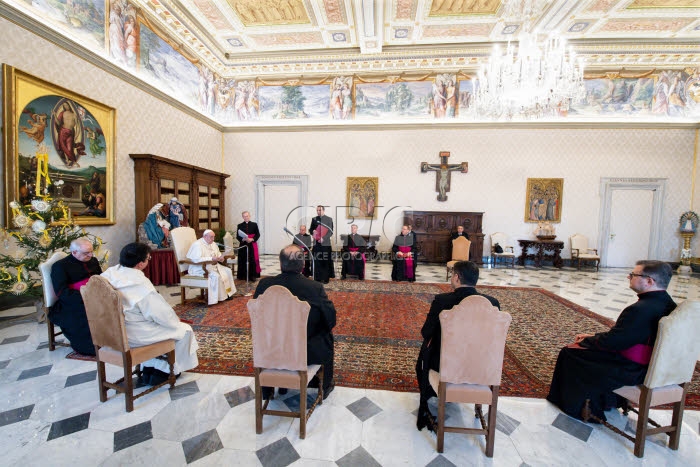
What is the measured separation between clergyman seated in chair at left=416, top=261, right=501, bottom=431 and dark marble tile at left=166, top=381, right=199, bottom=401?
1995 mm

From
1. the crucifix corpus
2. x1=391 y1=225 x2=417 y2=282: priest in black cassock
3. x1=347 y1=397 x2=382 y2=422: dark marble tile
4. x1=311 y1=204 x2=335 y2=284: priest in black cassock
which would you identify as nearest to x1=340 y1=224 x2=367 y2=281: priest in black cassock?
x1=311 y1=204 x2=335 y2=284: priest in black cassock

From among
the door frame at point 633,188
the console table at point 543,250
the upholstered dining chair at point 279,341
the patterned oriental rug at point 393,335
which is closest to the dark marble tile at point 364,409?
the patterned oriental rug at point 393,335

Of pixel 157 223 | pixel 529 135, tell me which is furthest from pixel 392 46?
pixel 157 223

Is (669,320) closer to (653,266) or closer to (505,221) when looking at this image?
(653,266)

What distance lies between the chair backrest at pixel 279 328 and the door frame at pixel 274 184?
28.3 ft

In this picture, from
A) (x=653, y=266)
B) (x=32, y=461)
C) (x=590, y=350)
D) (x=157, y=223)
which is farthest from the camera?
(x=157, y=223)

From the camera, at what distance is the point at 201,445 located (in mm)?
1954

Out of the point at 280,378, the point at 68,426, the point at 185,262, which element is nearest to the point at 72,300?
the point at 68,426

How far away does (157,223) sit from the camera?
6.21 meters

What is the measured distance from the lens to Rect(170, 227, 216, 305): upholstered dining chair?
4.92 meters

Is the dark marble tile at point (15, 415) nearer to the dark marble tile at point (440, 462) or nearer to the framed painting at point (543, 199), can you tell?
the dark marble tile at point (440, 462)

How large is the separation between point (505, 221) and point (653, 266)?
27.7 feet

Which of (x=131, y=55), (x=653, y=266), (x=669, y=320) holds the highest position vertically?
(x=131, y=55)

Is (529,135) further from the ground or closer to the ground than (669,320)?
further from the ground
